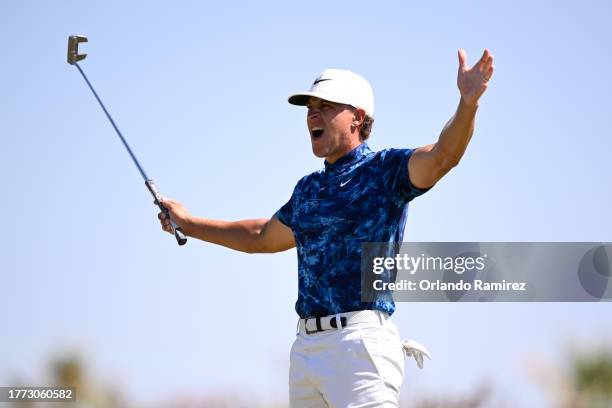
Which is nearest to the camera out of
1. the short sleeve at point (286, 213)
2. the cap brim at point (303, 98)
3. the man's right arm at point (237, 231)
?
the cap brim at point (303, 98)

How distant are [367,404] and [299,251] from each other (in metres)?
1.16

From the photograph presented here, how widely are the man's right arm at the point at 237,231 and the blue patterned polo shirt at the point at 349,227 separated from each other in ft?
2.62

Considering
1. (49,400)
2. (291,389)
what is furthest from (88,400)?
(291,389)

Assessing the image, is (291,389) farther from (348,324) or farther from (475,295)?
(475,295)

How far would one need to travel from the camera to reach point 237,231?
835cm

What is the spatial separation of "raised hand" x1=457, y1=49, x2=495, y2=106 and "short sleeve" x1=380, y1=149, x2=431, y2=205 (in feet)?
2.08

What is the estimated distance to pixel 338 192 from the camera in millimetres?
7160

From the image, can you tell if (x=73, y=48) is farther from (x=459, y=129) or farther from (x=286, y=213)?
(x=459, y=129)

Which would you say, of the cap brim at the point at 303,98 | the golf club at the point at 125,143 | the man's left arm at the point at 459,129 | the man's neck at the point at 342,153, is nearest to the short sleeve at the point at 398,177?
the man's left arm at the point at 459,129

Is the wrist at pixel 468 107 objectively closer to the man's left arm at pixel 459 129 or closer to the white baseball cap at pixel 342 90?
the man's left arm at pixel 459 129

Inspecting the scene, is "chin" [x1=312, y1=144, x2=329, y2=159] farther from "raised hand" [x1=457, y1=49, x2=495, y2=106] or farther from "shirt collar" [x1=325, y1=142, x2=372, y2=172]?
"raised hand" [x1=457, y1=49, x2=495, y2=106]

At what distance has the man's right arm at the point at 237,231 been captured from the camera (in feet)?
26.5

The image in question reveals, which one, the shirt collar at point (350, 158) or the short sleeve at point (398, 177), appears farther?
the shirt collar at point (350, 158)

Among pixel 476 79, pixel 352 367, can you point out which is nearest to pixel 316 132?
pixel 476 79
